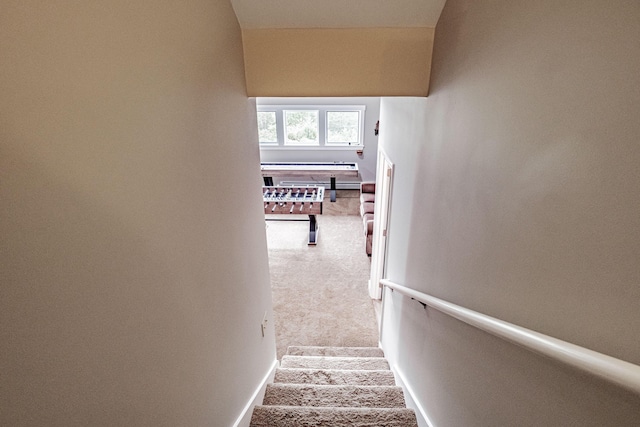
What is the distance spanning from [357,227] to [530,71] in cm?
527

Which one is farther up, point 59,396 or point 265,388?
point 59,396

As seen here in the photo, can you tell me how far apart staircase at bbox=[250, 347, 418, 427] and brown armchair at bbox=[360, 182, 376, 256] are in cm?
202

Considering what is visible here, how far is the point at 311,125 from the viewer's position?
734 centimetres

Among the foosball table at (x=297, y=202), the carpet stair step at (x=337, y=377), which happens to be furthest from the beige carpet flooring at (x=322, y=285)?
the carpet stair step at (x=337, y=377)

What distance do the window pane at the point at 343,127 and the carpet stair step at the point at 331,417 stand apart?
6231 millimetres

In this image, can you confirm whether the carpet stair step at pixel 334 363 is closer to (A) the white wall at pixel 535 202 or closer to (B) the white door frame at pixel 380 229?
(B) the white door frame at pixel 380 229

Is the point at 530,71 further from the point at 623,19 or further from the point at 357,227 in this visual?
the point at 357,227

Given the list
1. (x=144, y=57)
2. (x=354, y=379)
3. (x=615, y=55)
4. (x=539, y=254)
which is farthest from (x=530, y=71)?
(x=354, y=379)

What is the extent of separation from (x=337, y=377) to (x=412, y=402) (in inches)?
26.8

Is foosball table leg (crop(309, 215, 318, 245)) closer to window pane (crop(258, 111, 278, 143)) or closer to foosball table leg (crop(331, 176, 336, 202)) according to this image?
foosball table leg (crop(331, 176, 336, 202))

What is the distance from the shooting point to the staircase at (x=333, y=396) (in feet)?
5.82

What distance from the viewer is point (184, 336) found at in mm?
1106

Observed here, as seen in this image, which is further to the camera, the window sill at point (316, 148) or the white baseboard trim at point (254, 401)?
the window sill at point (316, 148)

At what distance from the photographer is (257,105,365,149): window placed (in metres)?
7.15
